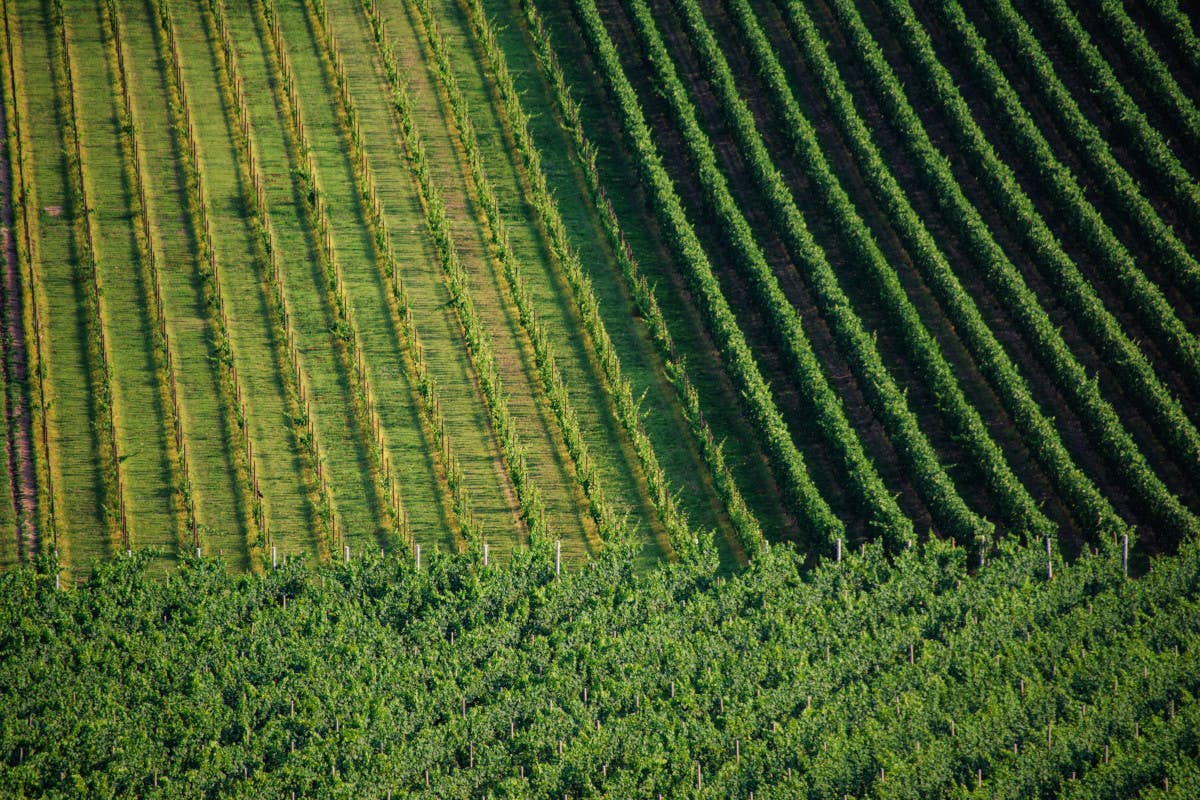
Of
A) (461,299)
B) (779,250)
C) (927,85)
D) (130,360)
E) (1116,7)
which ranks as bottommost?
(130,360)

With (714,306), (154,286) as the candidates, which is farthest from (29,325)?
(714,306)

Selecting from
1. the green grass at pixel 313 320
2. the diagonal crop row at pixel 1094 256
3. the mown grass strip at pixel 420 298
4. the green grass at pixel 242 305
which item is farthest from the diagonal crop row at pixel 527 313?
the diagonal crop row at pixel 1094 256

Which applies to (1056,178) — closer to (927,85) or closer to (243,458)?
(927,85)

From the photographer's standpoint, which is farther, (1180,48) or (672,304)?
(1180,48)

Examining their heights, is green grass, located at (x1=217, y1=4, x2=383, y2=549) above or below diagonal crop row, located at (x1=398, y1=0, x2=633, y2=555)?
below

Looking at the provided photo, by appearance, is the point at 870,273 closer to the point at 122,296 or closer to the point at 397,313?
the point at 397,313

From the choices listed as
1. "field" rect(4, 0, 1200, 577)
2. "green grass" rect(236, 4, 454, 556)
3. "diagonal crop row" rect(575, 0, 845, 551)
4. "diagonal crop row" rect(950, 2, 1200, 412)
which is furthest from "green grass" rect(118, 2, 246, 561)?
"diagonal crop row" rect(950, 2, 1200, 412)

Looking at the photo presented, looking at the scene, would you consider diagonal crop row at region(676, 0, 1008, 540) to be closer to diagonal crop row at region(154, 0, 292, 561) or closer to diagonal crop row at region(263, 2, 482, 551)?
diagonal crop row at region(263, 2, 482, 551)

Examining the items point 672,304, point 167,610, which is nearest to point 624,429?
point 672,304
